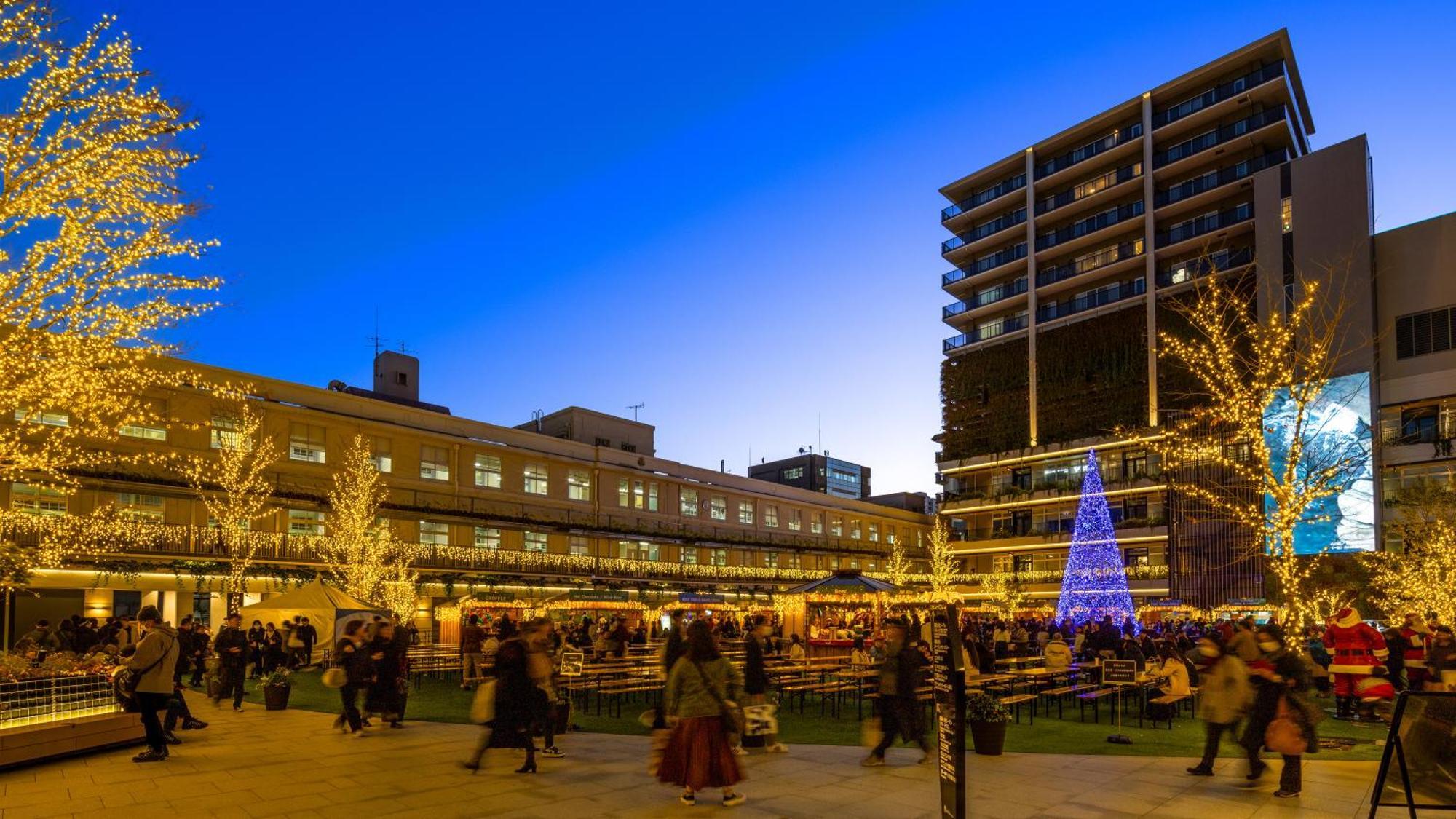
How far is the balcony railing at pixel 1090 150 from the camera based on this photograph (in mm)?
57500

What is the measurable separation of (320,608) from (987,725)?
20041 mm

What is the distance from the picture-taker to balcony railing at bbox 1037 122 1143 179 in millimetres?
57500

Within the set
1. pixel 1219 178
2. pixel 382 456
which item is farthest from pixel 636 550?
pixel 1219 178

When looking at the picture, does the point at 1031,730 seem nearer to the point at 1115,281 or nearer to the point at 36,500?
the point at 36,500

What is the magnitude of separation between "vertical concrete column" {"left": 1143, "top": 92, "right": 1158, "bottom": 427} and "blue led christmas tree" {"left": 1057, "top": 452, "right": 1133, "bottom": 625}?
22.1 meters

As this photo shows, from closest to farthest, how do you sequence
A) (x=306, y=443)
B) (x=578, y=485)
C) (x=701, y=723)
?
(x=701, y=723) < (x=306, y=443) < (x=578, y=485)

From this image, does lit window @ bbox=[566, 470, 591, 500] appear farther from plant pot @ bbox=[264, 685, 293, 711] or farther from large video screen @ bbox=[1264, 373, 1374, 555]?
plant pot @ bbox=[264, 685, 293, 711]

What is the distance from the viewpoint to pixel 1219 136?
174ft

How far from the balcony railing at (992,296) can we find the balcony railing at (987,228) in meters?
3.51

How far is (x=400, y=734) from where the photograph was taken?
13.1 meters

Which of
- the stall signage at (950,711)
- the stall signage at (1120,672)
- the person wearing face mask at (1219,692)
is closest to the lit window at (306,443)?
the stall signage at (1120,672)

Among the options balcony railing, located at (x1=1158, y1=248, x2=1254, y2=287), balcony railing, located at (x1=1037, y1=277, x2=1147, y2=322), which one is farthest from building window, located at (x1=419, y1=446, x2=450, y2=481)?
balcony railing, located at (x1=1037, y1=277, x2=1147, y2=322)

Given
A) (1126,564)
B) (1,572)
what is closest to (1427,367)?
(1126,564)

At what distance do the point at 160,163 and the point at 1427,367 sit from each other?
141 feet
